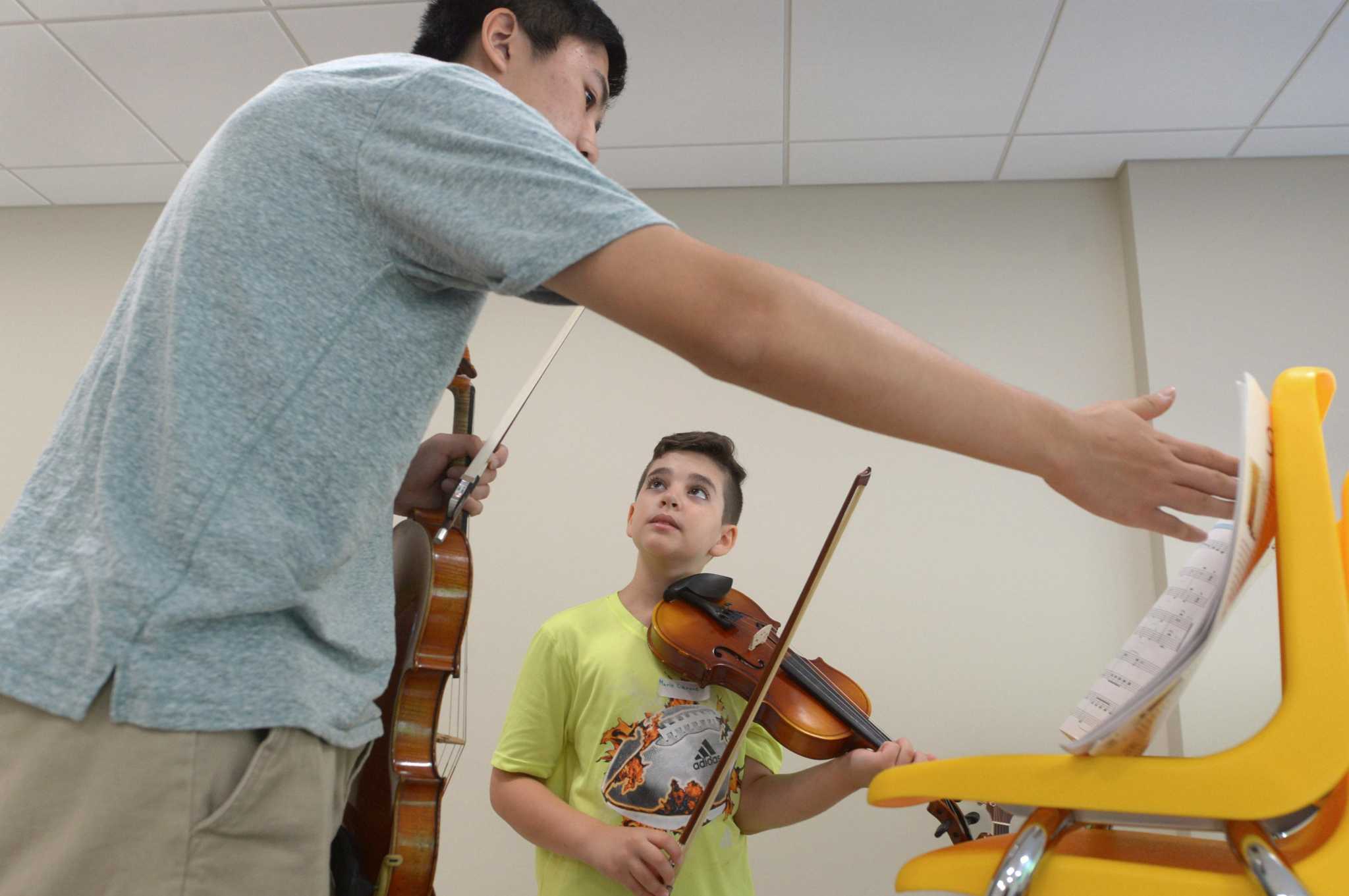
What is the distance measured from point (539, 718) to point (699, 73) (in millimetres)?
1795

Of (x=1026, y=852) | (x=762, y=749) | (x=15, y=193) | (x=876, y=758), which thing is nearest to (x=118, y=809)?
(x=1026, y=852)

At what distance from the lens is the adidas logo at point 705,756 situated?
1.61 m

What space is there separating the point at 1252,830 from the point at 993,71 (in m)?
2.44

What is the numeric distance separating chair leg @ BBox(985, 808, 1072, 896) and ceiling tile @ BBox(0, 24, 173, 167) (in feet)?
9.87

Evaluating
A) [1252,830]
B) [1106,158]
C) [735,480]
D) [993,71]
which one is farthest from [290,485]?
[1106,158]

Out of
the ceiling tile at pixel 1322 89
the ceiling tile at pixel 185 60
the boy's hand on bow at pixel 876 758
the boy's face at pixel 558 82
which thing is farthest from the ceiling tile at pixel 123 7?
the ceiling tile at pixel 1322 89

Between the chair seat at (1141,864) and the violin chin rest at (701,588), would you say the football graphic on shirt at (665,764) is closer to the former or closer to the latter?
the violin chin rest at (701,588)

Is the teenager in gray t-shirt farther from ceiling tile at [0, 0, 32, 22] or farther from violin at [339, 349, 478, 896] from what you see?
ceiling tile at [0, 0, 32, 22]

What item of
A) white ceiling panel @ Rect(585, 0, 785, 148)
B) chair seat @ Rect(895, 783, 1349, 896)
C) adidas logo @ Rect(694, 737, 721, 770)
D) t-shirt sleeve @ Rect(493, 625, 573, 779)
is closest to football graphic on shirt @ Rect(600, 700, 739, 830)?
adidas logo @ Rect(694, 737, 721, 770)

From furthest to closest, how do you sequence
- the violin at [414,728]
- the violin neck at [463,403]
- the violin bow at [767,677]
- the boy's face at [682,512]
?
the boy's face at [682,512], the violin neck at [463,403], the violin bow at [767,677], the violin at [414,728]

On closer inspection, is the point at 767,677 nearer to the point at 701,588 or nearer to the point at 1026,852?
the point at 701,588

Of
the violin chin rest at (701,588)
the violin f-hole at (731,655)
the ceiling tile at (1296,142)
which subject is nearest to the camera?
the violin f-hole at (731,655)

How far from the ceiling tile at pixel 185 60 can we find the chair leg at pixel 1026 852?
2643 mm

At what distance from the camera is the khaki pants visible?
0.62 metres
